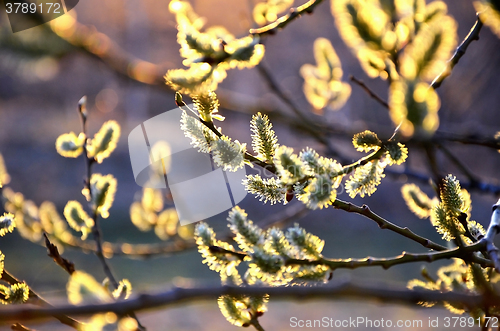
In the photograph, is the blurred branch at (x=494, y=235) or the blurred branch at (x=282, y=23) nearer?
the blurred branch at (x=494, y=235)

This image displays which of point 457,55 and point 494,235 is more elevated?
point 457,55

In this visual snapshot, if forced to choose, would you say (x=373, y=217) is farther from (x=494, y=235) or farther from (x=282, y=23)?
Answer: (x=282, y=23)

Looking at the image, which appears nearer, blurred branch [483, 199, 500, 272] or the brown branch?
blurred branch [483, 199, 500, 272]

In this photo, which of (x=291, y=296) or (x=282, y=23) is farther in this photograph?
(x=282, y=23)

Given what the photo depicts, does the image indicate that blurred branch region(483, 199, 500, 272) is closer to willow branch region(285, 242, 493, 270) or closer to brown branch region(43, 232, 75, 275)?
willow branch region(285, 242, 493, 270)

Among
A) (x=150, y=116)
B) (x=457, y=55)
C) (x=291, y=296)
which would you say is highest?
(x=150, y=116)

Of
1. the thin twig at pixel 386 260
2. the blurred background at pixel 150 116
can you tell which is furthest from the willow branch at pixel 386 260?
Result: the blurred background at pixel 150 116

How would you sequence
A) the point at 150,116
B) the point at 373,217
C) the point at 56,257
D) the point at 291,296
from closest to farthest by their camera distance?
the point at 291,296 < the point at 373,217 < the point at 56,257 < the point at 150,116

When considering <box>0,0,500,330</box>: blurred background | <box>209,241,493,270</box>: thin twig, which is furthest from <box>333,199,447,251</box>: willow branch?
<box>0,0,500,330</box>: blurred background

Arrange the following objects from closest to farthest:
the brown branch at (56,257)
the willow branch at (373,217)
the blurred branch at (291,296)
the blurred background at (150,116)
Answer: the blurred branch at (291,296), the willow branch at (373,217), the brown branch at (56,257), the blurred background at (150,116)

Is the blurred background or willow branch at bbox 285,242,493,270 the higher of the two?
the blurred background

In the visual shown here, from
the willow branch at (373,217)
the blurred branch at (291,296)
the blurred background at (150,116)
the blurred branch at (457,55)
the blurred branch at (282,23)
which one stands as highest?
the blurred background at (150,116)

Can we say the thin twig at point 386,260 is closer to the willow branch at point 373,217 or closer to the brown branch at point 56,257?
the willow branch at point 373,217

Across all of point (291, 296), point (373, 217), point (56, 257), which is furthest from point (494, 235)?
point (56, 257)
